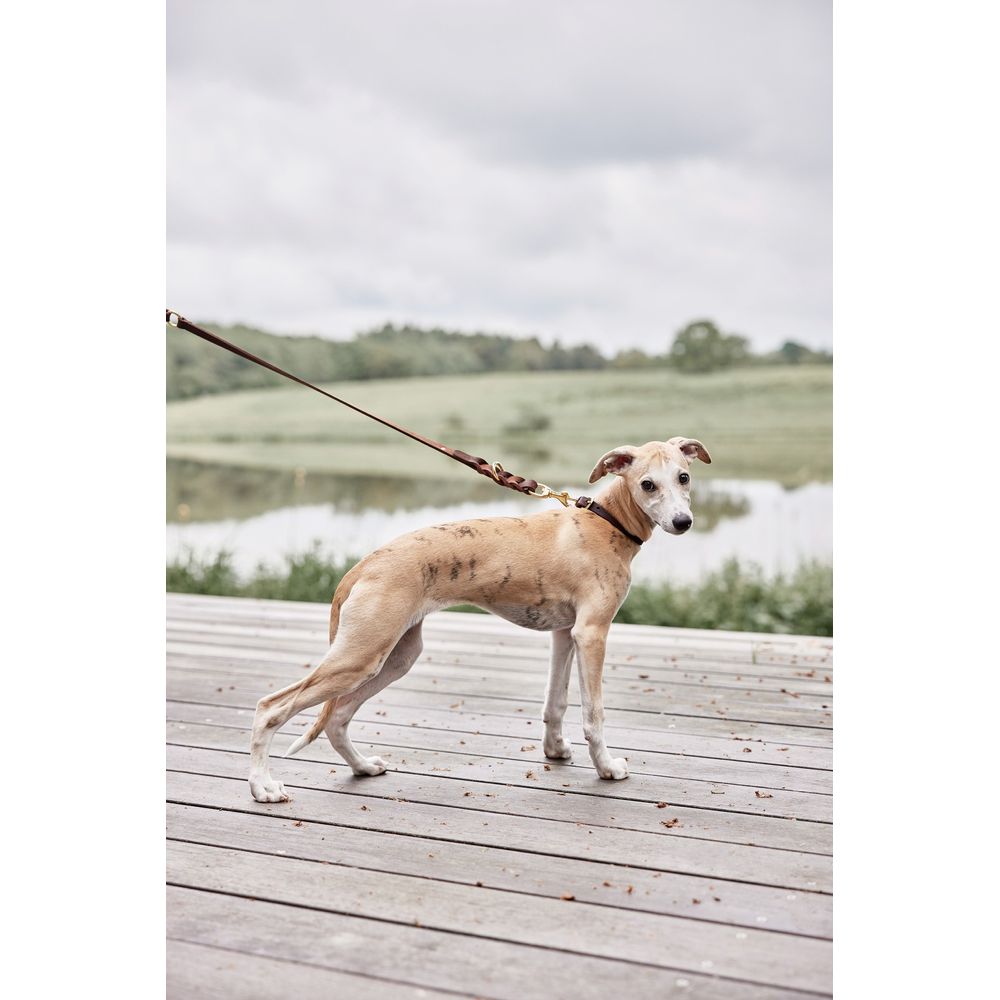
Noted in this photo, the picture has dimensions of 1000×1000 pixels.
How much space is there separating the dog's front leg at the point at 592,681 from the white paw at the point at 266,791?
31.8 inches

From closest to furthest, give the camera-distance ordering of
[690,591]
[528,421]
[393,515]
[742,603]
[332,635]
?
[332,635], [742,603], [690,591], [393,515], [528,421]

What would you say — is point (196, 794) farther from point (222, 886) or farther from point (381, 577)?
point (381, 577)

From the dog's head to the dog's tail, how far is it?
729 mm

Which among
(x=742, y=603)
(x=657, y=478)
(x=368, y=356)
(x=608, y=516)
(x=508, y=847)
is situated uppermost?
(x=368, y=356)

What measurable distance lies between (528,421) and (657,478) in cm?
578

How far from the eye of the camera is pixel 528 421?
8.41 metres

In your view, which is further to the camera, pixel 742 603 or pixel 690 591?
pixel 690 591

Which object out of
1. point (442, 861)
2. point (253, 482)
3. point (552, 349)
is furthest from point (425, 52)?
point (442, 861)

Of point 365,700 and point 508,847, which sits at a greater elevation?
point 365,700

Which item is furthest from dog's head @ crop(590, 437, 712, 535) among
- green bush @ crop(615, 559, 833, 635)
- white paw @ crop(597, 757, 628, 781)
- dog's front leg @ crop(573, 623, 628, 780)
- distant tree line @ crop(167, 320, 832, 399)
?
distant tree line @ crop(167, 320, 832, 399)

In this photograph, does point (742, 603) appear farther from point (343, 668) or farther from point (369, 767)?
point (343, 668)

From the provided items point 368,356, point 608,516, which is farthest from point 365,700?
point 368,356

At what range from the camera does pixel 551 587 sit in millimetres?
2709
